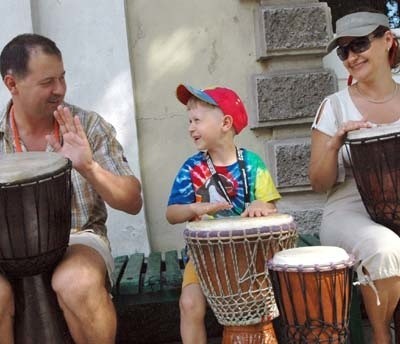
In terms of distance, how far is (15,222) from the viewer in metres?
2.14

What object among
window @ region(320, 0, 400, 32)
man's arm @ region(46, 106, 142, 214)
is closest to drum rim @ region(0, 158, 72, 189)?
man's arm @ region(46, 106, 142, 214)

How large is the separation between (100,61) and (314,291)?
1.97 metres

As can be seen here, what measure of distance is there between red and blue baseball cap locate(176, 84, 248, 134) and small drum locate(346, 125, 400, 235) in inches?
17.1

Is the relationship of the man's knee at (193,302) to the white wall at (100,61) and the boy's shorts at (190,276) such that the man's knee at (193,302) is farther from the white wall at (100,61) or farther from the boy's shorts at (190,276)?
the white wall at (100,61)

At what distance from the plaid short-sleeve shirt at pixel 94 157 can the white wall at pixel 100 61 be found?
91 cm

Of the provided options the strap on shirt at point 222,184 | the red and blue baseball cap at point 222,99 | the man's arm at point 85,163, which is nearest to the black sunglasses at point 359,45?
the red and blue baseball cap at point 222,99

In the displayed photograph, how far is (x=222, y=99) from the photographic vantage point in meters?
2.57

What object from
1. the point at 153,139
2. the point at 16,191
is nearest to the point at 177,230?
the point at 153,139

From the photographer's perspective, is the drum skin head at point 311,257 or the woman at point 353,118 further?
the woman at point 353,118

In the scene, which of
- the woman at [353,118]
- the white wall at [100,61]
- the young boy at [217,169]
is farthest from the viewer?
the white wall at [100,61]

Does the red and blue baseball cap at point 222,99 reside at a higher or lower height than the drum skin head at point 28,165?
higher

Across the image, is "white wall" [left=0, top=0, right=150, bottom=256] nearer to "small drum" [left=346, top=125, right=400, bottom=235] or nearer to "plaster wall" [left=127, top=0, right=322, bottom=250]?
"plaster wall" [left=127, top=0, right=322, bottom=250]

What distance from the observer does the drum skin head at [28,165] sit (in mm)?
2105

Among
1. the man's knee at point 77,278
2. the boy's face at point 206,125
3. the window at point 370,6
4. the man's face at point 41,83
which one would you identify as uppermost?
the window at point 370,6
